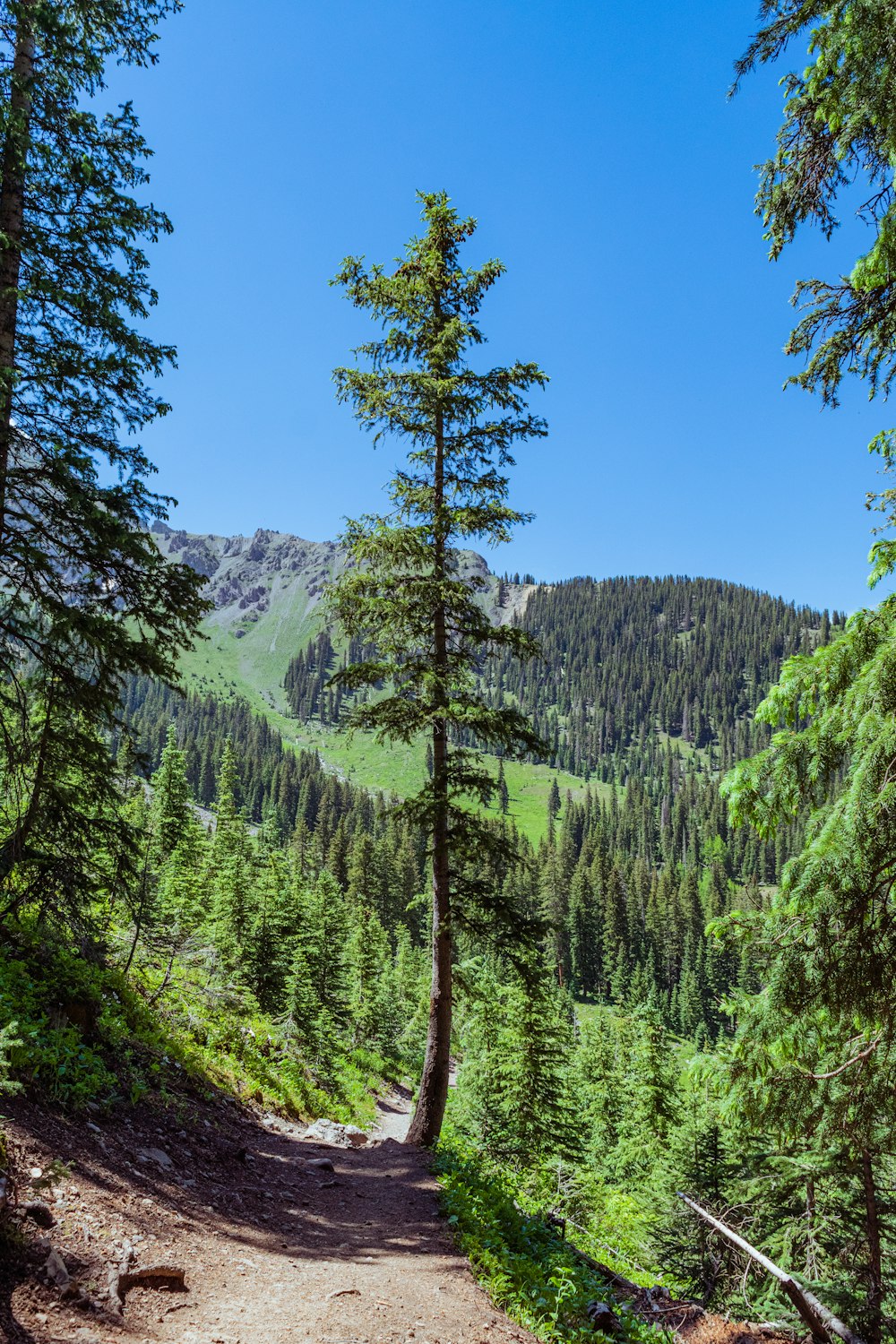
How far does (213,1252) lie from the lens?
224 inches

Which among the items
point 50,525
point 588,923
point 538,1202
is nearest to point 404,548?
point 50,525

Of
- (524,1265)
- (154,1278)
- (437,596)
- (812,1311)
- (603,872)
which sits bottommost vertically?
(603,872)

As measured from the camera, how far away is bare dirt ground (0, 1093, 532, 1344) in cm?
417

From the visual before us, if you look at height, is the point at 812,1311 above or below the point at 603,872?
above

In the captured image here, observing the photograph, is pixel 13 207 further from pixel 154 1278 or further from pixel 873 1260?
pixel 873 1260

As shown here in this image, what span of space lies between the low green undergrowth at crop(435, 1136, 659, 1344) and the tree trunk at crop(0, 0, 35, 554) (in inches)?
339

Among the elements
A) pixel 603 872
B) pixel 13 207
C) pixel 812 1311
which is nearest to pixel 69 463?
pixel 13 207

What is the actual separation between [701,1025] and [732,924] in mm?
81054

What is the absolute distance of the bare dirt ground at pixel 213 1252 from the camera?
13.7ft

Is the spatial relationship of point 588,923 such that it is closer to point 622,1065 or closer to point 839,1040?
point 622,1065

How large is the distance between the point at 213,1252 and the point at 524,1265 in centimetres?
299

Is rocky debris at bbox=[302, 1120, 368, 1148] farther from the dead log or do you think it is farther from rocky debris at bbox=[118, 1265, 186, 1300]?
rocky debris at bbox=[118, 1265, 186, 1300]

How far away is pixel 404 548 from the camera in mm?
11289

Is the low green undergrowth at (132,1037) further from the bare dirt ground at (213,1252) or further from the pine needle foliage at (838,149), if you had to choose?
the pine needle foliage at (838,149)
